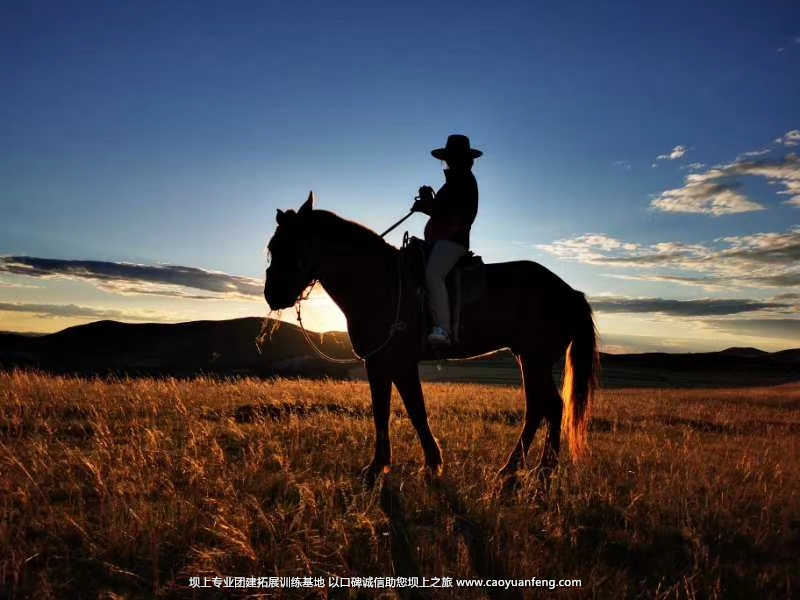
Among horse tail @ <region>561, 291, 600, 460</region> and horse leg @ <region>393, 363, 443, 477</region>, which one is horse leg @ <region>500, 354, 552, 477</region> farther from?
horse leg @ <region>393, 363, 443, 477</region>

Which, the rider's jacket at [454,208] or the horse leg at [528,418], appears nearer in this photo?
the horse leg at [528,418]

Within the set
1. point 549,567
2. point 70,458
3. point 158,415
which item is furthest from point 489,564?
point 158,415

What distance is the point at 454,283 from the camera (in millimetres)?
5941

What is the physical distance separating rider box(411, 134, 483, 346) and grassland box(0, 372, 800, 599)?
6.12 feet

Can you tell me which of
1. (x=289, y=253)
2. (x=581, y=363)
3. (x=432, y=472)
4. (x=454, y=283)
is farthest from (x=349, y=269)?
(x=581, y=363)

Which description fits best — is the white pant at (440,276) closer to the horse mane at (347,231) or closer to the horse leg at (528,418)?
the horse mane at (347,231)

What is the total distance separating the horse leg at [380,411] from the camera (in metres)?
5.58

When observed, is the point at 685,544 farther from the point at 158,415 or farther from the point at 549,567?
the point at 158,415

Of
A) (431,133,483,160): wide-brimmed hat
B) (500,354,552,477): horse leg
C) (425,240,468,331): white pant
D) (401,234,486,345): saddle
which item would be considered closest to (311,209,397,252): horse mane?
(401,234,486,345): saddle

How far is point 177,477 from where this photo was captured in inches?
199

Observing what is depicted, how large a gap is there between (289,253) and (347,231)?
0.75 meters

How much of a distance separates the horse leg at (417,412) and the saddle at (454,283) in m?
0.47

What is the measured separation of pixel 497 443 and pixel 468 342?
2.16 meters

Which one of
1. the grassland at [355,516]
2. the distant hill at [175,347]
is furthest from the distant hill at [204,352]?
the grassland at [355,516]
